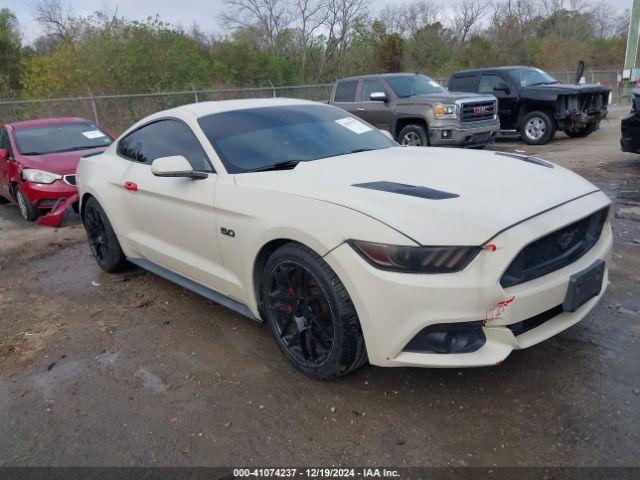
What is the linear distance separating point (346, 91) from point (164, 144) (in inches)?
339

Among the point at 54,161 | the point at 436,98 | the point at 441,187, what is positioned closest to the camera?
the point at 441,187

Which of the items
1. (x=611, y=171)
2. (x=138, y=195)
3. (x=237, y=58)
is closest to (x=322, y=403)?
(x=138, y=195)

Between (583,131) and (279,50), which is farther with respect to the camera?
(279,50)

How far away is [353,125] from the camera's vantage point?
4301 millimetres

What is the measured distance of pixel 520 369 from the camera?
3.04 metres

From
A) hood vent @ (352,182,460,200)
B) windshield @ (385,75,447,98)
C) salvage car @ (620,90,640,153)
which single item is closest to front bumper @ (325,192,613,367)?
hood vent @ (352,182,460,200)

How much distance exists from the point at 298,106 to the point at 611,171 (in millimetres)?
6505

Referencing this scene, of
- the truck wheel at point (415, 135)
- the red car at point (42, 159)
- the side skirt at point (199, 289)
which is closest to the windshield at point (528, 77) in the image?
the truck wheel at point (415, 135)

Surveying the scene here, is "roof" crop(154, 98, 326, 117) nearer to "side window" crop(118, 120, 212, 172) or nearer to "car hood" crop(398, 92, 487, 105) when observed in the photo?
"side window" crop(118, 120, 212, 172)

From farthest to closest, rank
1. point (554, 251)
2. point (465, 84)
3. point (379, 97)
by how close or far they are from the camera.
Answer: point (465, 84) < point (379, 97) < point (554, 251)

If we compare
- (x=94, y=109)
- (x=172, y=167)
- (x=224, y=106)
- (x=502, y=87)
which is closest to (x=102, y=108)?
(x=94, y=109)

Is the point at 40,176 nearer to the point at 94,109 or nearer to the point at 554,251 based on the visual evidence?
the point at 554,251

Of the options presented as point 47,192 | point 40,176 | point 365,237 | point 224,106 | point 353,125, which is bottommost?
point 47,192

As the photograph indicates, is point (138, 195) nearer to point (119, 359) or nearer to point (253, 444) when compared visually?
point (119, 359)
